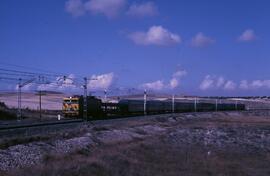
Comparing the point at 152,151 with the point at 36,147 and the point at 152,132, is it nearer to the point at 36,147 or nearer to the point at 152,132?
the point at 36,147

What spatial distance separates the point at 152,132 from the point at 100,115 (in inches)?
964

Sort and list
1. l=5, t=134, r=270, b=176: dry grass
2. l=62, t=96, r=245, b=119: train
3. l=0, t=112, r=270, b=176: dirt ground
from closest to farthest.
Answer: l=5, t=134, r=270, b=176: dry grass, l=0, t=112, r=270, b=176: dirt ground, l=62, t=96, r=245, b=119: train

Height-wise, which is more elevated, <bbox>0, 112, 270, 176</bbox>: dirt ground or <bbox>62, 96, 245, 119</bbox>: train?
<bbox>62, 96, 245, 119</bbox>: train

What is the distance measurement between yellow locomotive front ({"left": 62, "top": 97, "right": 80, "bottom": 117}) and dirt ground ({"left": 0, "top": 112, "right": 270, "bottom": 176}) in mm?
16669

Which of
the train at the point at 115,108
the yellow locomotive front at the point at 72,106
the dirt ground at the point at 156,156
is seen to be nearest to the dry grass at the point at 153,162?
the dirt ground at the point at 156,156

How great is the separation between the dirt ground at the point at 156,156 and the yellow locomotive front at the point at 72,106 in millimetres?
16669

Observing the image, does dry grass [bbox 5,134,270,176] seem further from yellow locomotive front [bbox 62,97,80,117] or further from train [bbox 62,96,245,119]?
yellow locomotive front [bbox 62,97,80,117]

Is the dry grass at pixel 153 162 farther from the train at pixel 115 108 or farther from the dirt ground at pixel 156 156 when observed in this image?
the train at pixel 115 108

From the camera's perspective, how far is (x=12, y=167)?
2178cm

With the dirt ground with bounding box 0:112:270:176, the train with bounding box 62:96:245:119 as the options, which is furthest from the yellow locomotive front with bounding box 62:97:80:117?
the dirt ground with bounding box 0:112:270:176

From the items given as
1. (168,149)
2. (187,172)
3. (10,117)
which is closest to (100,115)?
(10,117)

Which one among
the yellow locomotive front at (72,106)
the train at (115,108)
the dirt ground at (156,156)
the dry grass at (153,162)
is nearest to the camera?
the dry grass at (153,162)

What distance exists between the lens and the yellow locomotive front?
67.8 metres

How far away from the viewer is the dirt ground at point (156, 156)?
78.3 ft
